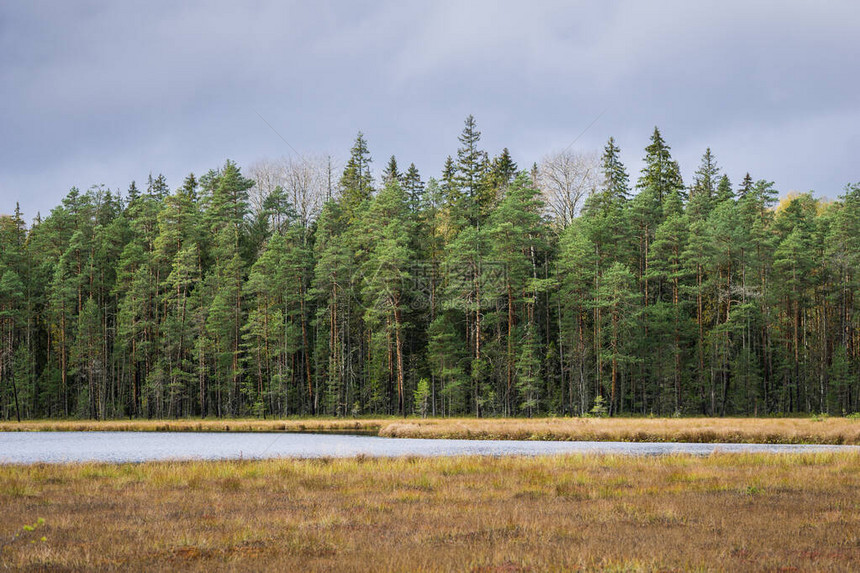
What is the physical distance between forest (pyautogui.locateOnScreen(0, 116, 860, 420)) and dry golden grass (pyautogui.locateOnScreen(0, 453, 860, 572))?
1534 inches

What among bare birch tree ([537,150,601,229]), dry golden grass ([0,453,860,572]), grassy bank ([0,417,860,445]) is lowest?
grassy bank ([0,417,860,445])

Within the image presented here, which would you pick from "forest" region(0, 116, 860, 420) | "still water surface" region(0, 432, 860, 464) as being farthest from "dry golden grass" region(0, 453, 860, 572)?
"forest" region(0, 116, 860, 420)

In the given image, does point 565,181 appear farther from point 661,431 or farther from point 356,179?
point 661,431

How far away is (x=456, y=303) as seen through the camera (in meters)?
62.2

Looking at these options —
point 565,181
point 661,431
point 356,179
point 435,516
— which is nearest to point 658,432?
point 661,431

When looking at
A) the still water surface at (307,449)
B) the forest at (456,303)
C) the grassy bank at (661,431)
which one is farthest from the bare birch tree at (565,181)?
the still water surface at (307,449)

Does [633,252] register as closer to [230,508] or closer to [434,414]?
[434,414]

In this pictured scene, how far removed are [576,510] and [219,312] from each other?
193ft

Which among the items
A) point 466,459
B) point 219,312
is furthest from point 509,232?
point 466,459

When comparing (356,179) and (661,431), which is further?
(356,179)

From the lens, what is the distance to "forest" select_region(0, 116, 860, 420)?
6181 cm

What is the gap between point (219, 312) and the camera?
68438mm

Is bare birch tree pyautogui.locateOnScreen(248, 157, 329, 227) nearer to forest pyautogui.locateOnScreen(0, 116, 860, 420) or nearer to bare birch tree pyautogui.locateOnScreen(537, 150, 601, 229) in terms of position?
forest pyautogui.locateOnScreen(0, 116, 860, 420)

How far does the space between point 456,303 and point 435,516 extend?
1907 inches
